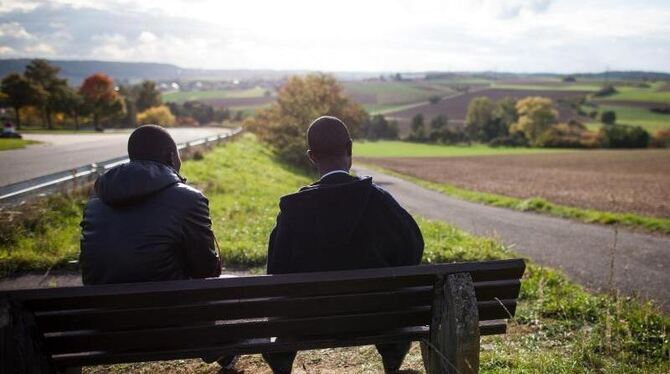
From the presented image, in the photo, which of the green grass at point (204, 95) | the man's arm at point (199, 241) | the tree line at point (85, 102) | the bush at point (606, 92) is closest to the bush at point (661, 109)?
the bush at point (606, 92)

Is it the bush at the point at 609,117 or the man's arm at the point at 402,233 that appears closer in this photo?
the man's arm at the point at 402,233

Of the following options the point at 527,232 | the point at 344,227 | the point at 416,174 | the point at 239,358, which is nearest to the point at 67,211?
the point at 239,358

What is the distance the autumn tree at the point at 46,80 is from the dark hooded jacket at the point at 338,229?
62.6 m

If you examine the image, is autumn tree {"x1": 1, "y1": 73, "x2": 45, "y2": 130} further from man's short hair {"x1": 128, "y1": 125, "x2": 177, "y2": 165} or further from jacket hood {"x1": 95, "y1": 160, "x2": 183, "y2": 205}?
jacket hood {"x1": 95, "y1": 160, "x2": 183, "y2": 205}

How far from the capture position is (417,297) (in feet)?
9.55

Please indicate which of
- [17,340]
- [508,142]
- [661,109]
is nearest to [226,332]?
[17,340]

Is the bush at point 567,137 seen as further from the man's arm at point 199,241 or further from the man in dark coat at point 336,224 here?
the man's arm at point 199,241

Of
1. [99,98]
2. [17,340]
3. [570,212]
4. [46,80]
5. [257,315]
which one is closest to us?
[17,340]

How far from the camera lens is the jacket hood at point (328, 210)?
2.94 meters

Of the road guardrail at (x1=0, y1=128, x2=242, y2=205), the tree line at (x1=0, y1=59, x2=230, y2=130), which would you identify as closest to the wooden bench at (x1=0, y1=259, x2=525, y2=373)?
the road guardrail at (x1=0, y1=128, x2=242, y2=205)

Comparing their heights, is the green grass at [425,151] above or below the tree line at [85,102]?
below

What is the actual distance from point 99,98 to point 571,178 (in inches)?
2528

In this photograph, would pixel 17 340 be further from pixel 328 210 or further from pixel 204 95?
pixel 204 95

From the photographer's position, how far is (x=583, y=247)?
11.8 metres
